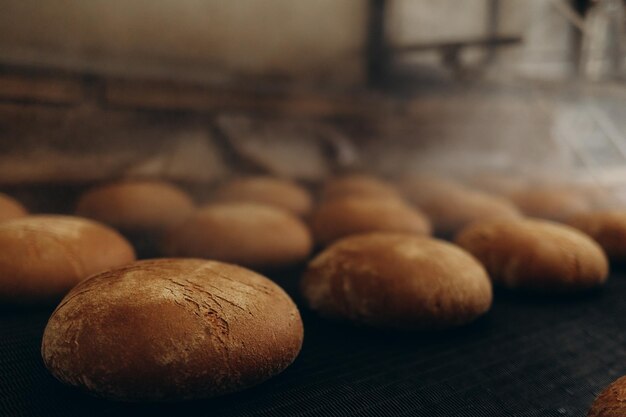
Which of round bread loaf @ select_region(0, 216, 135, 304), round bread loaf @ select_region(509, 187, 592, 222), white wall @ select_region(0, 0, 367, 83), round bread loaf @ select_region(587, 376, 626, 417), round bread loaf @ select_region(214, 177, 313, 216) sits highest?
white wall @ select_region(0, 0, 367, 83)

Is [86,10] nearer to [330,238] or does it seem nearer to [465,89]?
[330,238]

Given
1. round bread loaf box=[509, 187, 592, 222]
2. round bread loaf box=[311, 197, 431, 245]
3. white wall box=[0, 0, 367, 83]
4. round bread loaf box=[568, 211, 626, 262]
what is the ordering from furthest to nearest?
round bread loaf box=[509, 187, 592, 222] < white wall box=[0, 0, 367, 83] < round bread loaf box=[311, 197, 431, 245] < round bread loaf box=[568, 211, 626, 262]

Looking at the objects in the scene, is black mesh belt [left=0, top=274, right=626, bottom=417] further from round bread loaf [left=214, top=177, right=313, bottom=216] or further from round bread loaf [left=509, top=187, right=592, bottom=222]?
round bread loaf [left=509, top=187, right=592, bottom=222]

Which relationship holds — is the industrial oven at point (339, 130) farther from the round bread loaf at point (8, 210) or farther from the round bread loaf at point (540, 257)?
the round bread loaf at point (8, 210)

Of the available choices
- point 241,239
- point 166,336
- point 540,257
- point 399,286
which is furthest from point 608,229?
point 166,336

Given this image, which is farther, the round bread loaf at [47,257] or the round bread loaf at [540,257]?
the round bread loaf at [540,257]

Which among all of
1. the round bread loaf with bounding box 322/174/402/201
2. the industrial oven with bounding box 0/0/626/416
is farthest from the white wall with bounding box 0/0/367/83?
the round bread loaf with bounding box 322/174/402/201

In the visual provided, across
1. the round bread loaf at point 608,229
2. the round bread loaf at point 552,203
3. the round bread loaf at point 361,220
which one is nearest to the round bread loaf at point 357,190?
the round bread loaf at point 361,220

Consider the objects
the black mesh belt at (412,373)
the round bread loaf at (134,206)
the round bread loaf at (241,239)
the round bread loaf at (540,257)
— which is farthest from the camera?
the round bread loaf at (134,206)

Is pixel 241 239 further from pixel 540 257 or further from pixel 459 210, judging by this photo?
pixel 459 210
